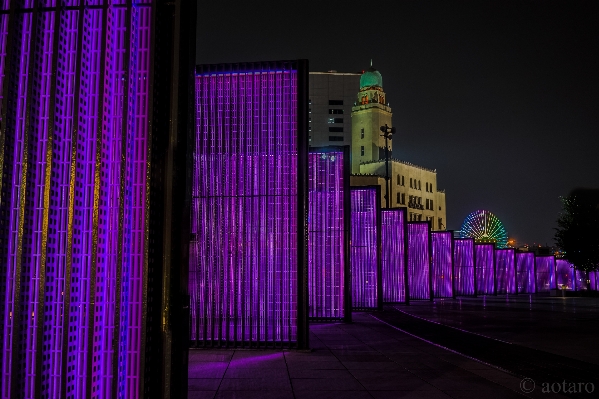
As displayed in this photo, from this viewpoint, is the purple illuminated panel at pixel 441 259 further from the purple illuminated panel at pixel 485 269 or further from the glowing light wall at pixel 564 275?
the glowing light wall at pixel 564 275

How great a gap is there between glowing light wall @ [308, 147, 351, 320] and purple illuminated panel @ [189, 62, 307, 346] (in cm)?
541

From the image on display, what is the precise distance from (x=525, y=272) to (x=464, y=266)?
13478 millimetres

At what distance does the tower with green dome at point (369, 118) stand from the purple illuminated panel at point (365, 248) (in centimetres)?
7784

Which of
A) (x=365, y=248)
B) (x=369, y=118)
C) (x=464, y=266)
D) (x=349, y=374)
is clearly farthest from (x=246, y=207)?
(x=369, y=118)

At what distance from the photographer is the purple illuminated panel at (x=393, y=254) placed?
24.8 m

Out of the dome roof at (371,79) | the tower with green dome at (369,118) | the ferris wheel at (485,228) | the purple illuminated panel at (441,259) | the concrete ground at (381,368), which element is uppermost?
the dome roof at (371,79)

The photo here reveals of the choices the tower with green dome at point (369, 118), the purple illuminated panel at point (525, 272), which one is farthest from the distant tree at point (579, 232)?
the tower with green dome at point (369, 118)

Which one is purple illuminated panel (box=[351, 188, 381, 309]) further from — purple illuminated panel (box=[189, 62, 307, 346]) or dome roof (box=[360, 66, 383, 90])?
dome roof (box=[360, 66, 383, 90])

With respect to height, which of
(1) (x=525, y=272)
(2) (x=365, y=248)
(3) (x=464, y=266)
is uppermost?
(2) (x=365, y=248)

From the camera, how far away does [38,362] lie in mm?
4773

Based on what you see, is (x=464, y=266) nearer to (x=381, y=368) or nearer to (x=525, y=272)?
(x=525, y=272)

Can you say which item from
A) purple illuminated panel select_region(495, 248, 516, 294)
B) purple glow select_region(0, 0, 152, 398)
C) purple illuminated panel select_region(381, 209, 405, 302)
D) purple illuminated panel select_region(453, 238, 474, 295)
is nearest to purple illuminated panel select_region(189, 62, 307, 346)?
purple glow select_region(0, 0, 152, 398)

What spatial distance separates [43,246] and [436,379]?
5699 millimetres

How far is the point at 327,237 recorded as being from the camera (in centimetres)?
1633
